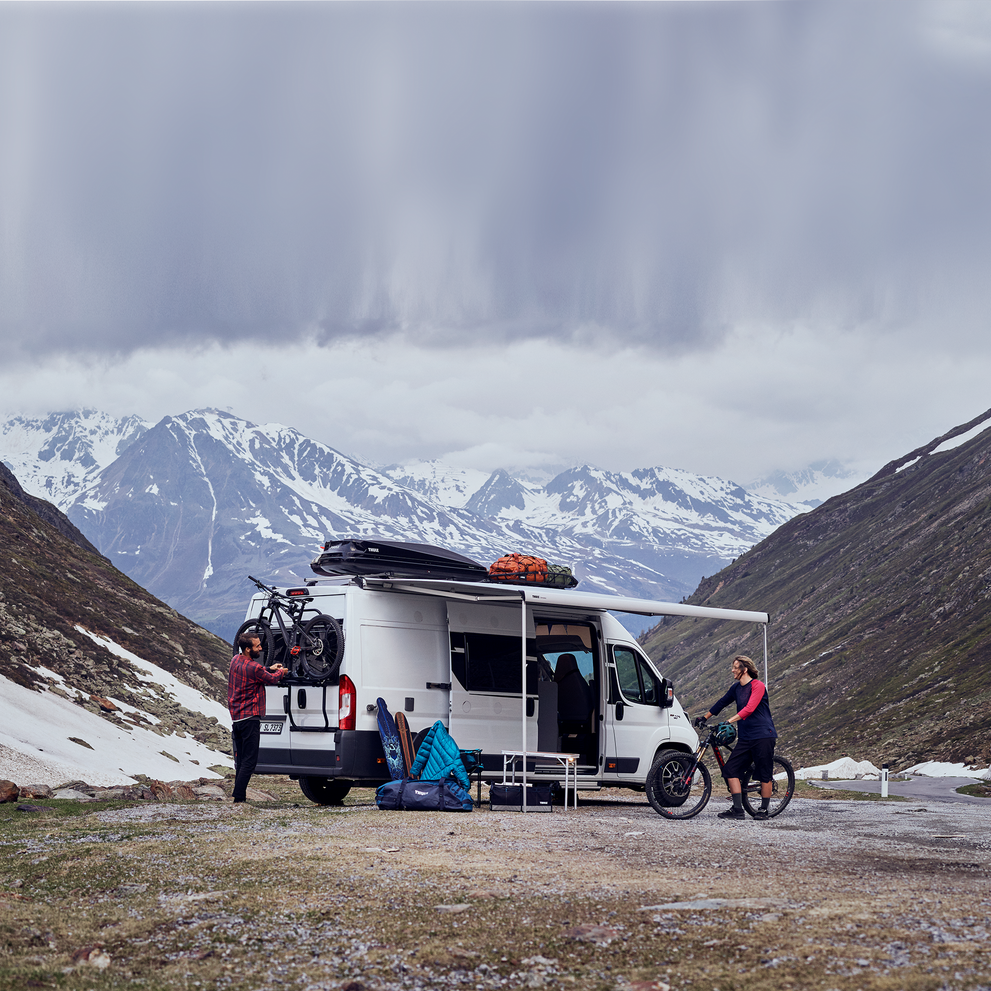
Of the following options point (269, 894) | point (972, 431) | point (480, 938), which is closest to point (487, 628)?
point (269, 894)

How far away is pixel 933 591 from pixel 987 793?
6740 cm

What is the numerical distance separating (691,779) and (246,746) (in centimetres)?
614

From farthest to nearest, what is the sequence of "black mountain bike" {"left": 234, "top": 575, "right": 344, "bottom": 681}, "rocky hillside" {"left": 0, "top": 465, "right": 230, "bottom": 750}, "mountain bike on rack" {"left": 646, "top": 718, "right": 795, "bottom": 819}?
"rocky hillside" {"left": 0, "top": 465, "right": 230, "bottom": 750} → "mountain bike on rack" {"left": 646, "top": 718, "right": 795, "bottom": 819} → "black mountain bike" {"left": 234, "top": 575, "right": 344, "bottom": 681}

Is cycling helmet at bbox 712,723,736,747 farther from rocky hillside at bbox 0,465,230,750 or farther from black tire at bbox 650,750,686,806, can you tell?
rocky hillside at bbox 0,465,230,750

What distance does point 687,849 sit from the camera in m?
10.5

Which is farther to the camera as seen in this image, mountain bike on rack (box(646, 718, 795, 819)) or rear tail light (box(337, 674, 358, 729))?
mountain bike on rack (box(646, 718, 795, 819))

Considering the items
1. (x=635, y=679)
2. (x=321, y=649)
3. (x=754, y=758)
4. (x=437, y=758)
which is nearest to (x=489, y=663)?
(x=437, y=758)

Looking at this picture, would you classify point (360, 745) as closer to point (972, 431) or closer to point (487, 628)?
point (487, 628)

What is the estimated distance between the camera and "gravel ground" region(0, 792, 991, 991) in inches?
222

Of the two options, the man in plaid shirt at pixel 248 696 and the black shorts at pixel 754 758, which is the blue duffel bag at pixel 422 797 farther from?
the black shorts at pixel 754 758

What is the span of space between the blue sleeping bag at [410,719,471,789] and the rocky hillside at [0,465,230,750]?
19098 millimetres

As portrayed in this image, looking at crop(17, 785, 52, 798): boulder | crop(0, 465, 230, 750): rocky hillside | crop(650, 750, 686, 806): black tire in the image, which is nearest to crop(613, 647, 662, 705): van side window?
crop(650, 750, 686, 806): black tire

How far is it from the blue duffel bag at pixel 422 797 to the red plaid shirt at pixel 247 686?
2.08 metres

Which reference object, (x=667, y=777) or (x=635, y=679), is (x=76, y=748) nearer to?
(x=635, y=679)
